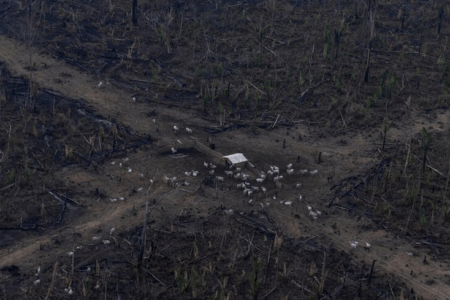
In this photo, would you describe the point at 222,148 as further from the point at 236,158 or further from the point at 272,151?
the point at 272,151

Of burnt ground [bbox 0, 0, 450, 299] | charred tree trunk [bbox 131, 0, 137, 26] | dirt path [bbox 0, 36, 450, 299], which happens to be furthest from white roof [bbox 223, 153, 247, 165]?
charred tree trunk [bbox 131, 0, 137, 26]

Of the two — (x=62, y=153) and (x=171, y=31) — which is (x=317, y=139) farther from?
(x=171, y=31)

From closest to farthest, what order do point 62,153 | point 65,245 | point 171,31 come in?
1. point 65,245
2. point 62,153
3. point 171,31

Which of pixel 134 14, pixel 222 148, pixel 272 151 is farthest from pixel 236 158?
pixel 134 14

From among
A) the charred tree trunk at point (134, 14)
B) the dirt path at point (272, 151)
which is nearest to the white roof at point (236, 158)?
the dirt path at point (272, 151)

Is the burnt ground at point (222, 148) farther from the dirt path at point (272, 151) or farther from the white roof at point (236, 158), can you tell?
the white roof at point (236, 158)

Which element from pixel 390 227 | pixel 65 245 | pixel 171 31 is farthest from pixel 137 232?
pixel 171 31
